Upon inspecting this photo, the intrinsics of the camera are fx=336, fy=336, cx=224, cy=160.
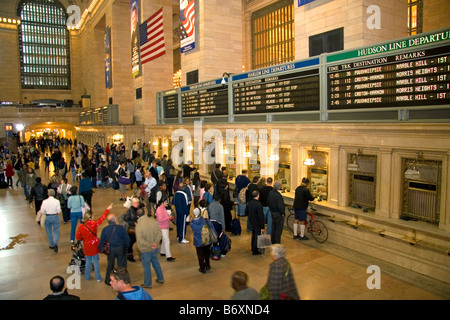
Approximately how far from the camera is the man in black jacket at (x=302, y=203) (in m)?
8.84

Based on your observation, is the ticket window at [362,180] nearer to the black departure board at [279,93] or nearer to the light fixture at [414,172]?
the light fixture at [414,172]

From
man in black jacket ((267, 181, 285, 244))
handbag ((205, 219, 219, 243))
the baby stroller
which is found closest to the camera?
handbag ((205, 219, 219, 243))

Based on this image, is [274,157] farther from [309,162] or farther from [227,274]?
[227,274]

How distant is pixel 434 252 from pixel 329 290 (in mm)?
2284

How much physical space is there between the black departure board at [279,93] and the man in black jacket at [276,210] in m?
2.97

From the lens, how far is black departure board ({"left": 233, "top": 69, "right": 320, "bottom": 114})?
32.1ft

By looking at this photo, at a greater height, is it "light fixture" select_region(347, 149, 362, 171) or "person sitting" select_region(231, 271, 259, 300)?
"light fixture" select_region(347, 149, 362, 171)

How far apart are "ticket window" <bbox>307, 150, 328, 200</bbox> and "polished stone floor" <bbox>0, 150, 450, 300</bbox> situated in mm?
1477

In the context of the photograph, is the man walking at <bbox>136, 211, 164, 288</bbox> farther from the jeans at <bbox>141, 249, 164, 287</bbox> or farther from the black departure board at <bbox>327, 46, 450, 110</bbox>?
the black departure board at <bbox>327, 46, 450, 110</bbox>

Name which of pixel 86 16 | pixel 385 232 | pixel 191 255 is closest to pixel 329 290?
pixel 385 232

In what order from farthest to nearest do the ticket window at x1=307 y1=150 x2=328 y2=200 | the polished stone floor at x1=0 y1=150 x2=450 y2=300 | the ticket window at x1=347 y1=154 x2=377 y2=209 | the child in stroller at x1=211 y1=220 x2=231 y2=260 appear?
the ticket window at x1=307 y1=150 x2=328 y2=200 < the ticket window at x1=347 y1=154 x2=377 y2=209 < the child in stroller at x1=211 y1=220 x2=231 y2=260 < the polished stone floor at x1=0 y1=150 x2=450 y2=300

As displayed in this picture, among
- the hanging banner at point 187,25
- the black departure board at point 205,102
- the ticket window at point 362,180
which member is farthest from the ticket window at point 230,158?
the hanging banner at point 187,25

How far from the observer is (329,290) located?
20.7 feet

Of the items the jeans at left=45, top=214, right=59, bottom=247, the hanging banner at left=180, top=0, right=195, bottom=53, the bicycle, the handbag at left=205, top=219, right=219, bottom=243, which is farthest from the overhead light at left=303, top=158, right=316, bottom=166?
the hanging banner at left=180, top=0, right=195, bottom=53
